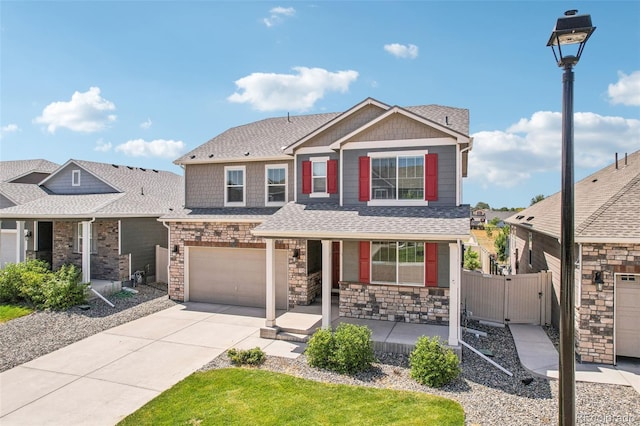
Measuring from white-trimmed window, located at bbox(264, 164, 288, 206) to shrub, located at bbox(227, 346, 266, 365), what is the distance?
6701 millimetres

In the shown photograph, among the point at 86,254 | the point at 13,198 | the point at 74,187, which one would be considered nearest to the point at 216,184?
the point at 86,254

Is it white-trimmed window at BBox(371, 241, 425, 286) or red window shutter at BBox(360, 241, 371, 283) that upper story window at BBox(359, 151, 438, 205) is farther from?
red window shutter at BBox(360, 241, 371, 283)

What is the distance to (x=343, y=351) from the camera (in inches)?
328

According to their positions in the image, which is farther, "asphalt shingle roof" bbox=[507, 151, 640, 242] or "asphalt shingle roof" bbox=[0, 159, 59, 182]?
"asphalt shingle roof" bbox=[0, 159, 59, 182]

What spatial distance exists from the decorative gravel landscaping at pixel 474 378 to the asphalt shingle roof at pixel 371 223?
123 inches

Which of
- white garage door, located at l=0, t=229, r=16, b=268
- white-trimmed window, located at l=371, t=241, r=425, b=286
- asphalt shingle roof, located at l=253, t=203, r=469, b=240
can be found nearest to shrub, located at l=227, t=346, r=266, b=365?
asphalt shingle roof, located at l=253, t=203, r=469, b=240

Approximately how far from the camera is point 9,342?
10.3 metres

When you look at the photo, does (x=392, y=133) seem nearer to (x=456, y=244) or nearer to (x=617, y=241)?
(x=456, y=244)

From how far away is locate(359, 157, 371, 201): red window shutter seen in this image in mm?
12039

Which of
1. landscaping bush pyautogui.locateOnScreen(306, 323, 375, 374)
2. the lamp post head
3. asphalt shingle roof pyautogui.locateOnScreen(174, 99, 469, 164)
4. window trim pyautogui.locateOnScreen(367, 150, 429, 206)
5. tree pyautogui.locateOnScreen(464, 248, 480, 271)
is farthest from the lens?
tree pyautogui.locateOnScreen(464, 248, 480, 271)

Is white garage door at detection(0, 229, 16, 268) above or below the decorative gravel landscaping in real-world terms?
above

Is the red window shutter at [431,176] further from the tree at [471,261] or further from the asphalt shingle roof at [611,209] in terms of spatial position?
the tree at [471,261]

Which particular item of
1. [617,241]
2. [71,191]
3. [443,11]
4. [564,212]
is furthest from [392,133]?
[71,191]

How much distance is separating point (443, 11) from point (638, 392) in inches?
416
